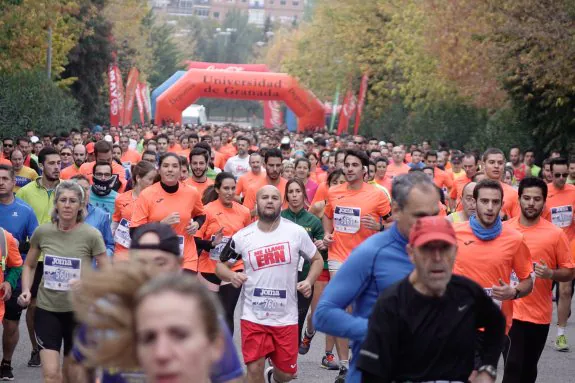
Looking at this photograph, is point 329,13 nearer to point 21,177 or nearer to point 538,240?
point 21,177

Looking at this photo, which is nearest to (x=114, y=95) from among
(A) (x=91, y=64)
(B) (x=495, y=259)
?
(A) (x=91, y=64)

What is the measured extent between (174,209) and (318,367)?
6.72 feet

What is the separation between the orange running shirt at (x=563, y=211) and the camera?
13203 millimetres

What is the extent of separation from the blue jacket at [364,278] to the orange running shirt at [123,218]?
6.39 meters

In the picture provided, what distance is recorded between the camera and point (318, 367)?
38.4ft

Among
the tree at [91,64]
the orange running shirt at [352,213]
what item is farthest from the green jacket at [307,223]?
the tree at [91,64]

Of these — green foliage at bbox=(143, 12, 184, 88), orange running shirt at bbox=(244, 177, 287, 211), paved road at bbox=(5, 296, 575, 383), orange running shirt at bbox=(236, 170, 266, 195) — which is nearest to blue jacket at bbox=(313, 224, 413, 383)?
paved road at bbox=(5, 296, 575, 383)

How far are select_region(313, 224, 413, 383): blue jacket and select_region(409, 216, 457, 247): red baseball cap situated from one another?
0.72 meters

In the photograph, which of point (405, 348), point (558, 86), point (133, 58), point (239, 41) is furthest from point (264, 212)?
point (239, 41)

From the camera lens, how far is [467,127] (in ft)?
137

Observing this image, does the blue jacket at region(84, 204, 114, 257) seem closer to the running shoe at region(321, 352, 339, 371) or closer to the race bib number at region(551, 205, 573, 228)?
the running shoe at region(321, 352, 339, 371)

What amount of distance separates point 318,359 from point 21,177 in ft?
17.8

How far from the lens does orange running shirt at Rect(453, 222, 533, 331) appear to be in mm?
8000

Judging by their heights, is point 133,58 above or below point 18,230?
above
